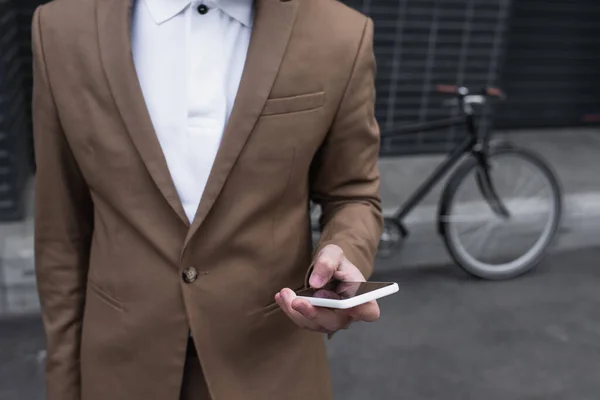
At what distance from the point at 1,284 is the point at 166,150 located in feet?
9.66

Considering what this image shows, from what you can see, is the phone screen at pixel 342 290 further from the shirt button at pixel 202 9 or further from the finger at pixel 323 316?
the shirt button at pixel 202 9

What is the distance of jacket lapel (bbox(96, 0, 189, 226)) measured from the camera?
1.21m

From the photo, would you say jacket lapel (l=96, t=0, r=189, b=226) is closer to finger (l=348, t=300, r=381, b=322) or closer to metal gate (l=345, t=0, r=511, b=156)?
finger (l=348, t=300, r=381, b=322)

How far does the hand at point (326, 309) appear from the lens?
1109 millimetres

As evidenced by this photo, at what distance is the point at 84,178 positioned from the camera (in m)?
1.38

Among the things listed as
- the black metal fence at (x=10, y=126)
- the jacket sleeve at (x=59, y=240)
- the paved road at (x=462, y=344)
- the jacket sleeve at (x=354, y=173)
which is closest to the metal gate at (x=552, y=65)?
the paved road at (x=462, y=344)

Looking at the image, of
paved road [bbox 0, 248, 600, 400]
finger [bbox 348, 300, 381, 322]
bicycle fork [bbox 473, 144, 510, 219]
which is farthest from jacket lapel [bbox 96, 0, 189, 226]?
bicycle fork [bbox 473, 144, 510, 219]

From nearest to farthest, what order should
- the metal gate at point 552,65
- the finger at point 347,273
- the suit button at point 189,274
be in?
1. the finger at point 347,273
2. the suit button at point 189,274
3. the metal gate at point 552,65

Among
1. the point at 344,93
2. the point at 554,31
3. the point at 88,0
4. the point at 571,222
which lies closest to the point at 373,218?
the point at 344,93

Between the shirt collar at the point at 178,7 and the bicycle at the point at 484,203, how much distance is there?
9.76 feet

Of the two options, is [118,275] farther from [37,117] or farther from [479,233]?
[479,233]

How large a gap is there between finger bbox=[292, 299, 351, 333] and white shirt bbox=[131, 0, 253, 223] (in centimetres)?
33

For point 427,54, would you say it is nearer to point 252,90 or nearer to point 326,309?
point 252,90

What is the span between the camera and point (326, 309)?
3.68 ft
